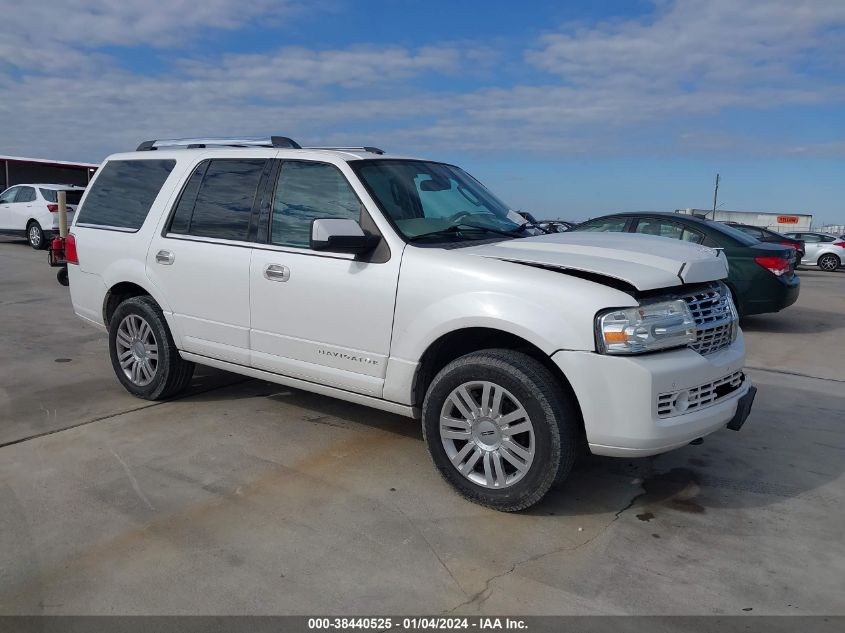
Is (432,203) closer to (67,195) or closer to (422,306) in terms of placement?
(422,306)

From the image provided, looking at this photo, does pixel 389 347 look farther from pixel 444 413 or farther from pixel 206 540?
pixel 206 540

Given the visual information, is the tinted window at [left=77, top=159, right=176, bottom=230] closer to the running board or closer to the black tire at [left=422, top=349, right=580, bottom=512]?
the running board

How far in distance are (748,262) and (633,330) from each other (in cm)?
663

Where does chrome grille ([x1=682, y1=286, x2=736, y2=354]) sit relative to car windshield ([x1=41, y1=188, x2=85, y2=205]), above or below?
below

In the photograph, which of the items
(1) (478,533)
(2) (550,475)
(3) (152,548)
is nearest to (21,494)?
(3) (152,548)

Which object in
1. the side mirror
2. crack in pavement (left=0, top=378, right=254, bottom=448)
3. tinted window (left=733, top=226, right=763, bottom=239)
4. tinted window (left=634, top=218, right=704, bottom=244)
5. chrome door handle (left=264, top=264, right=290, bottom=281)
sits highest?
the side mirror

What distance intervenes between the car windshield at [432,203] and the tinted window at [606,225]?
5005mm

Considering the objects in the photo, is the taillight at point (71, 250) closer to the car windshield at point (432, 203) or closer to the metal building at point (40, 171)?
the car windshield at point (432, 203)

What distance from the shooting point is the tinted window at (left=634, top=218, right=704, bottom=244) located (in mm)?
9250

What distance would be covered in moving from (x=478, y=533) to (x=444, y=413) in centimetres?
66

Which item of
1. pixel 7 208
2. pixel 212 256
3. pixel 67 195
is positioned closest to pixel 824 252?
pixel 67 195

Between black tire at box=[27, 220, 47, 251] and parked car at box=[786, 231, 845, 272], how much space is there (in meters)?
23.2

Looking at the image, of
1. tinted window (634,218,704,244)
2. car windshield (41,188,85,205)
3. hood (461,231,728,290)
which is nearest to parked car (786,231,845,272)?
tinted window (634,218,704,244)

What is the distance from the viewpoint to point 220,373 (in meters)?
6.41
